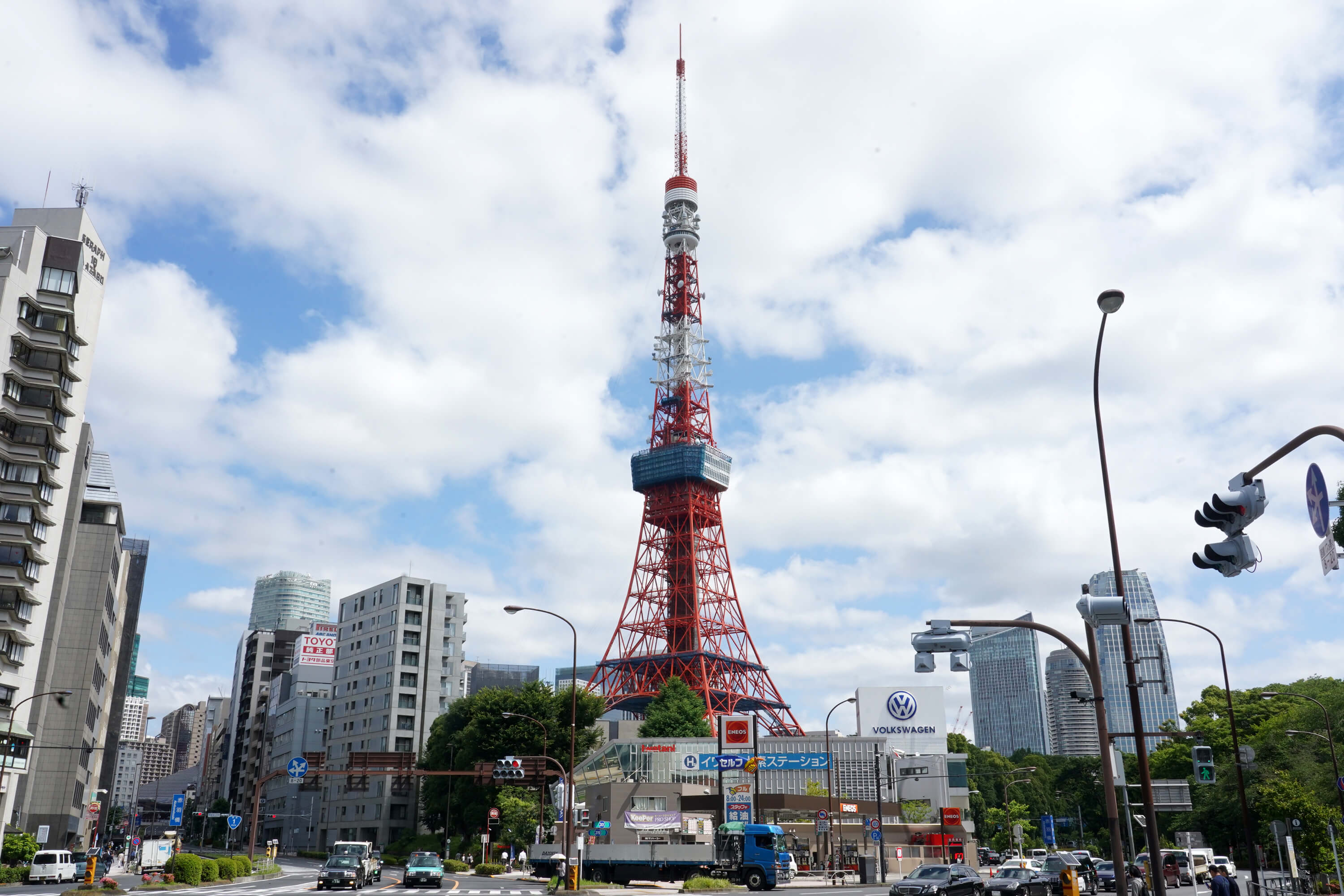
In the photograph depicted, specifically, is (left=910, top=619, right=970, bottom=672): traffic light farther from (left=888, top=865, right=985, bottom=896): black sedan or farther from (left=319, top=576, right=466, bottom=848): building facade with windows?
(left=319, top=576, right=466, bottom=848): building facade with windows

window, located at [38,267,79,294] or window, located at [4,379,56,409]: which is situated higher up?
window, located at [38,267,79,294]

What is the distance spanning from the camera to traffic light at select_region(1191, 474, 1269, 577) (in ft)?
40.3

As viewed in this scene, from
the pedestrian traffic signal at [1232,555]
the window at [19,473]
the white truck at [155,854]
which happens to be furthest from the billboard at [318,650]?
the pedestrian traffic signal at [1232,555]

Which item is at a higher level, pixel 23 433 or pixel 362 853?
pixel 23 433

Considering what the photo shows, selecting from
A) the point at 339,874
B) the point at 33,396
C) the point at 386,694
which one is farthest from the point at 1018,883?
the point at 386,694

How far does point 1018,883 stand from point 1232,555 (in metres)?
27.2

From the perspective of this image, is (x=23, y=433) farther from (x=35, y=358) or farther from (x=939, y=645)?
(x=939, y=645)

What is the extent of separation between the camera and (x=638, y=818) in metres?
51.7

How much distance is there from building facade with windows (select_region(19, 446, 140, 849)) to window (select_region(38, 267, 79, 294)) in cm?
1439

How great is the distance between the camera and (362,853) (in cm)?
4300

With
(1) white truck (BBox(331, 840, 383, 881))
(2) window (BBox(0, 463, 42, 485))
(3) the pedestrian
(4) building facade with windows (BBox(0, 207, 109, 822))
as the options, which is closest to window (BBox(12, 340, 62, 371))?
(4) building facade with windows (BBox(0, 207, 109, 822))

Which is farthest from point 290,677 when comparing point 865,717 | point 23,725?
point 865,717

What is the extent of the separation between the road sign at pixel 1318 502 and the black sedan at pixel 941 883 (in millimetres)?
24942

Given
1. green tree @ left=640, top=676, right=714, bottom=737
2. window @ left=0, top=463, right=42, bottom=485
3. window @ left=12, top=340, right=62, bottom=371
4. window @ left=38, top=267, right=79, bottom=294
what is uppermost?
window @ left=38, top=267, right=79, bottom=294
